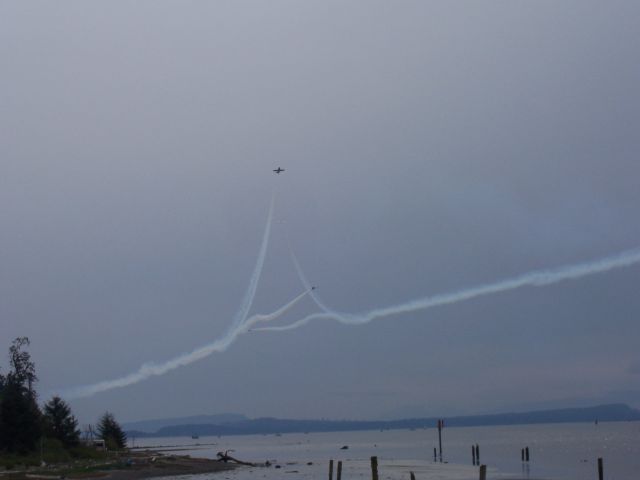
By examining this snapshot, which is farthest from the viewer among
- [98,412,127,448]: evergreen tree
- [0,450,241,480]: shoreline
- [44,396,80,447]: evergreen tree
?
[98,412,127,448]: evergreen tree

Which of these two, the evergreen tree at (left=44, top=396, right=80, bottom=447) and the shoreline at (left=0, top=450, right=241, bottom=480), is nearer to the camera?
the shoreline at (left=0, top=450, right=241, bottom=480)

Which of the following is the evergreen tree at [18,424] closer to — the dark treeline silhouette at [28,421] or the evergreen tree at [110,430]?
the dark treeline silhouette at [28,421]

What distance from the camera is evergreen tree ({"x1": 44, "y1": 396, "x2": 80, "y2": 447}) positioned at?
84125 millimetres

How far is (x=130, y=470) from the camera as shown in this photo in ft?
238

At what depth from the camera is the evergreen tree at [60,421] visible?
84.1m

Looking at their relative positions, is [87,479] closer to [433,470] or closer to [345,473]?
[345,473]

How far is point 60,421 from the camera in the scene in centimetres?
8500

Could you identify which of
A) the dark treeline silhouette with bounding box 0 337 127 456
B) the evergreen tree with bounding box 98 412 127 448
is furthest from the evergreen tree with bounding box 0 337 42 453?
the evergreen tree with bounding box 98 412 127 448

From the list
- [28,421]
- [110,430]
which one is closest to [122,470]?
[28,421]

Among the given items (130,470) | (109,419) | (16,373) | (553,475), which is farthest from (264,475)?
(109,419)

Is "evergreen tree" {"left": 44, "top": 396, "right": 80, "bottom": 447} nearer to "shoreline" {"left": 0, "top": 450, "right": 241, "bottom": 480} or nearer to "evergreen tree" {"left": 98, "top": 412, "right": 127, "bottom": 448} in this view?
"shoreline" {"left": 0, "top": 450, "right": 241, "bottom": 480}

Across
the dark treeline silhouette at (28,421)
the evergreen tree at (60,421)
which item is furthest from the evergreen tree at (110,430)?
the evergreen tree at (60,421)

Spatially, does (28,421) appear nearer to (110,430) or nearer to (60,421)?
(60,421)

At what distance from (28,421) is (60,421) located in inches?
526
